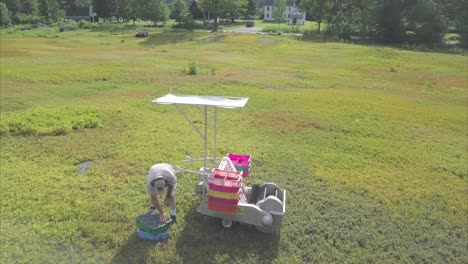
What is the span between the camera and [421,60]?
41.9m

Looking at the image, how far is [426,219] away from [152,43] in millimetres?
48895

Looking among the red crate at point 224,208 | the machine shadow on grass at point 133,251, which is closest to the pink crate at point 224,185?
the red crate at point 224,208

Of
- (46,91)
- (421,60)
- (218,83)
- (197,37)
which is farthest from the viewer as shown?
(197,37)

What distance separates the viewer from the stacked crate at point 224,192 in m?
8.07

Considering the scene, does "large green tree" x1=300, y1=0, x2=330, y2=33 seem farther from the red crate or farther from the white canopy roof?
the red crate

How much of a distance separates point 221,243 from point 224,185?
4.54 feet

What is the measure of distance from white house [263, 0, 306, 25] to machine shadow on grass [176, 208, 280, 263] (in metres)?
105

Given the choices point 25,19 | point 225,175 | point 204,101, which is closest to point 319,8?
point 25,19

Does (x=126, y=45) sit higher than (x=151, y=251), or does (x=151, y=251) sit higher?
(x=126, y=45)

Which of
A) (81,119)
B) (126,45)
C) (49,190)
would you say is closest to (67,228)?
(49,190)

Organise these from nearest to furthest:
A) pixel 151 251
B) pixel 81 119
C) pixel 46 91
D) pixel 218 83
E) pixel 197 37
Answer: pixel 151 251 → pixel 81 119 → pixel 46 91 → pixel 218 83 → pixel 197 37

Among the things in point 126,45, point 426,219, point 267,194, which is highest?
point 126,45

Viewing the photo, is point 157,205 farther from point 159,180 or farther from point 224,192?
point 224,192

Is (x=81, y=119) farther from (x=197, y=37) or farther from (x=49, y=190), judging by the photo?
(x=197, y=37)
